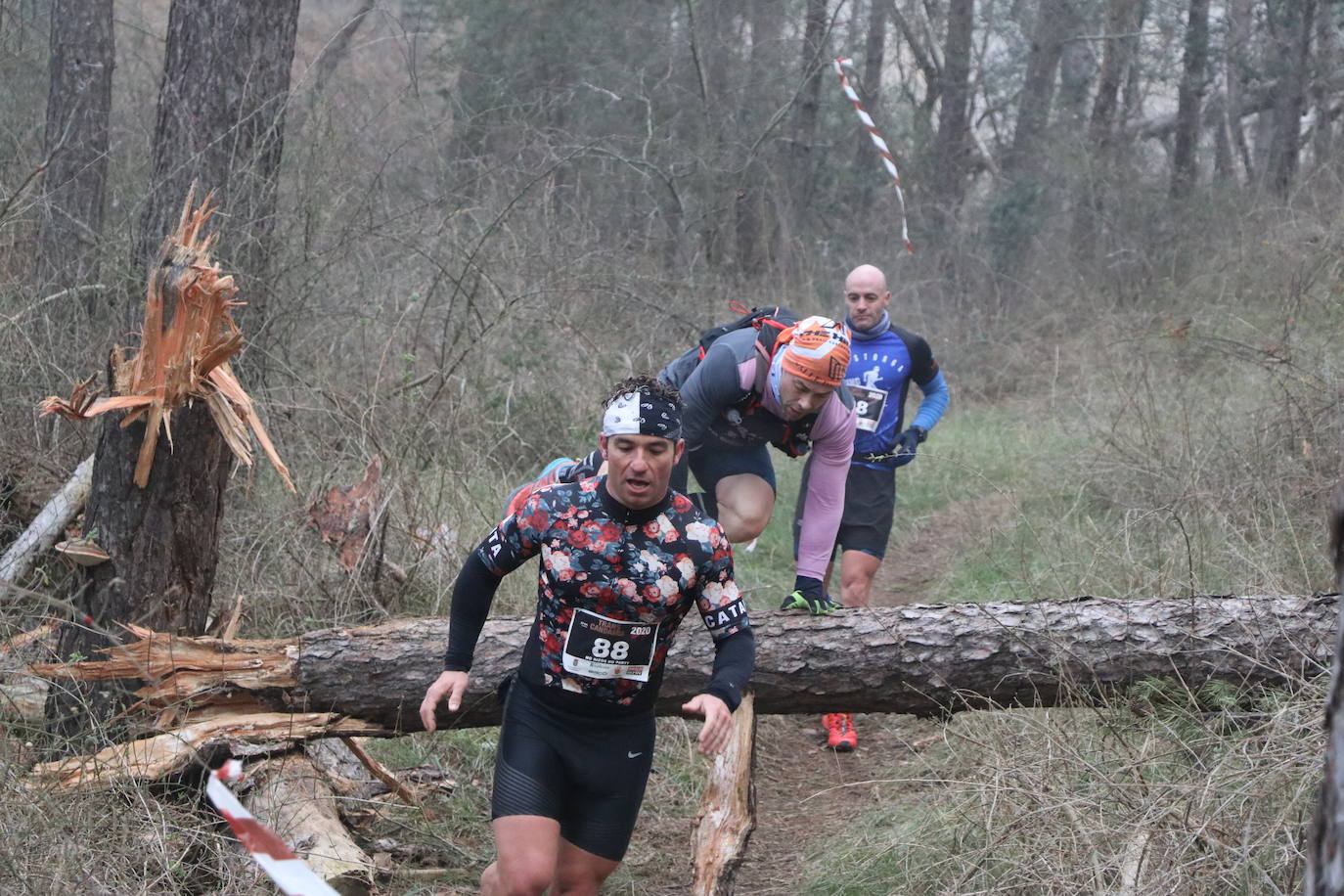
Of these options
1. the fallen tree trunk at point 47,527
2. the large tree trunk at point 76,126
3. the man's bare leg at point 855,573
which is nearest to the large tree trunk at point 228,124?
the large tree trunk at point 76,126

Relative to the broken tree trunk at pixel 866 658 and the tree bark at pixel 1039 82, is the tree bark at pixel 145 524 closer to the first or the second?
the broken tree trunk at pixel 866 658

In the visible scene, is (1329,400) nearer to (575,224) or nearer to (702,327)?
(702,327)

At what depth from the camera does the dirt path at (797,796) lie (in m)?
4.89

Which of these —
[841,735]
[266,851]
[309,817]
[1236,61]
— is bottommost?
[841,735]

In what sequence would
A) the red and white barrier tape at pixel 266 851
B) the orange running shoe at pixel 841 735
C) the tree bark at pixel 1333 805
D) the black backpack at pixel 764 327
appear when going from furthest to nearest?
the orange running shoe at pixel 841 735, the black backpack at pixel 764 327, the red and white barrier tape at pixel 266 851, the tree bark at pixel 1333 805

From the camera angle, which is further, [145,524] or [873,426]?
[873,426]

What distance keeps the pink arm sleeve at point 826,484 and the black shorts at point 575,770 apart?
159 cm

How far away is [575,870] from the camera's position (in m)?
3.66

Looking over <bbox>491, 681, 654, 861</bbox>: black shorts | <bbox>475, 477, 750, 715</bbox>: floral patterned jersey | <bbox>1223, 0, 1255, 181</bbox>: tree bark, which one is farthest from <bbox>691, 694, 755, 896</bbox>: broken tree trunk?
<bbox>1223, 0, 1255, 181</bbox>: tree bark

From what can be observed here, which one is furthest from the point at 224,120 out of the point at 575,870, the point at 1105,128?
the point at 1105,128

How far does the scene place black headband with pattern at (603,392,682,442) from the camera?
355 centimetres

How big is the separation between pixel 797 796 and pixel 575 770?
2355mm

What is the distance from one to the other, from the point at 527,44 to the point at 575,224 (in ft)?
25.9

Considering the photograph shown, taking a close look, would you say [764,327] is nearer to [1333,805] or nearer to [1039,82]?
[1333,805]
